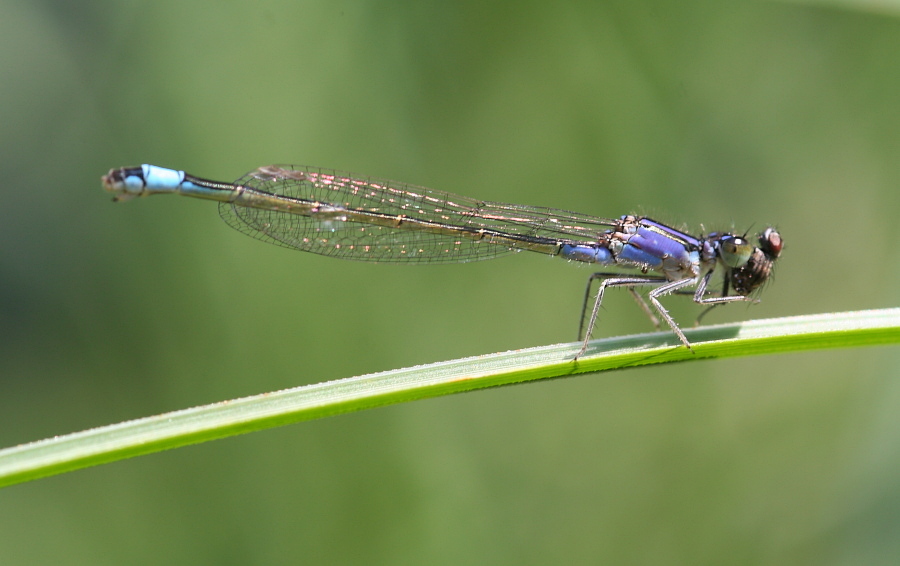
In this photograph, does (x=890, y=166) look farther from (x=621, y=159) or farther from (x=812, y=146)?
(x=621, y=159)

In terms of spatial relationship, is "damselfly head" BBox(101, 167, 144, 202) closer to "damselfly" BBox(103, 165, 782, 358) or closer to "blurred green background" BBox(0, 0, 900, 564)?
"damselfly" BBox(103, 165, 782, 358)

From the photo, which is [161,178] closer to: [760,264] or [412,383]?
[412,383]

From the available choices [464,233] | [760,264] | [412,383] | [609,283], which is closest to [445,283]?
[464,233]

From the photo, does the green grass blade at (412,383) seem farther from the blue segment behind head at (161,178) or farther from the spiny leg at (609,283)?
the blue segment behind head at (161,178)

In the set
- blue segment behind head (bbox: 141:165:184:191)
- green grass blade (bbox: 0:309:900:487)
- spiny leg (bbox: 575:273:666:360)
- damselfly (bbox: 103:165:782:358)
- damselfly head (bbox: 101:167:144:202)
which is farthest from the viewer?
damselfly (bbox: 103:165:782:358)

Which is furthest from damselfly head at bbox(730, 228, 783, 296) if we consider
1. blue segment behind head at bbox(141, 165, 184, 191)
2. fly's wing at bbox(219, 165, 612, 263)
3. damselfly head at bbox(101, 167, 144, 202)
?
damselfly head at bbox(101, 167, 144, 202)

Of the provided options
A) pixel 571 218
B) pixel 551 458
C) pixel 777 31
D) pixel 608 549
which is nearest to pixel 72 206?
pixel 571 218
